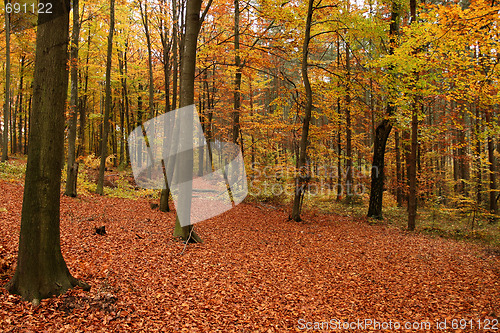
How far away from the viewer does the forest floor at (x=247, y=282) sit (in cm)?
398

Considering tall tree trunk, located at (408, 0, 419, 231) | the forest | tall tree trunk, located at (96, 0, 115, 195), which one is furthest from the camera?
tall tree trunk, located at (96, 0, 115, 195)

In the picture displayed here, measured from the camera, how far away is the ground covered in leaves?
3979 mm

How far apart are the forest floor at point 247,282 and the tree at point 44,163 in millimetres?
286

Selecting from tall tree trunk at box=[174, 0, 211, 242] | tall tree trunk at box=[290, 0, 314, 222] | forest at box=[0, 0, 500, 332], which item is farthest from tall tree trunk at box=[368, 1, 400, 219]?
tall tree trunk at box=[174, 0, 211, 242]

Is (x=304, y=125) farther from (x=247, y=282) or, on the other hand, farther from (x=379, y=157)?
(x=247, y=282)

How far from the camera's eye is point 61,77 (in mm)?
3666

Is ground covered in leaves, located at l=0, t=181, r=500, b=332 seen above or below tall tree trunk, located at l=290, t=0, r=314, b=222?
below

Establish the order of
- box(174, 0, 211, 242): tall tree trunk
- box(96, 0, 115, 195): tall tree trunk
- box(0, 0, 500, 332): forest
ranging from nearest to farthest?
box(0, 0, 500, 332): forest → box(174, 0, 211, 242): tall tree trunk → box(96, 0, 115, 195): tall tree trunk

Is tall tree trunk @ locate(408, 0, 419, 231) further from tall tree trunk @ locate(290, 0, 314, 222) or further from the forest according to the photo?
tall tree trunk @ locate(290, 0, 314, 222)

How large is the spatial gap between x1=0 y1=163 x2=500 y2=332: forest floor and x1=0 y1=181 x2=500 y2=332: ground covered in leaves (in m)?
0.02

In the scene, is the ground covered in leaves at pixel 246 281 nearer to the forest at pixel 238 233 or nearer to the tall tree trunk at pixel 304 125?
the forest at pixel 238 233

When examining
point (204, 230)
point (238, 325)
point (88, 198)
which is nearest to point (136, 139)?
point (88, 198)

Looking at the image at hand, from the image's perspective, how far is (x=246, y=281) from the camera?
18.7ft

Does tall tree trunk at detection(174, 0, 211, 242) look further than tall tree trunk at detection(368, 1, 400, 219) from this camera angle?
No
